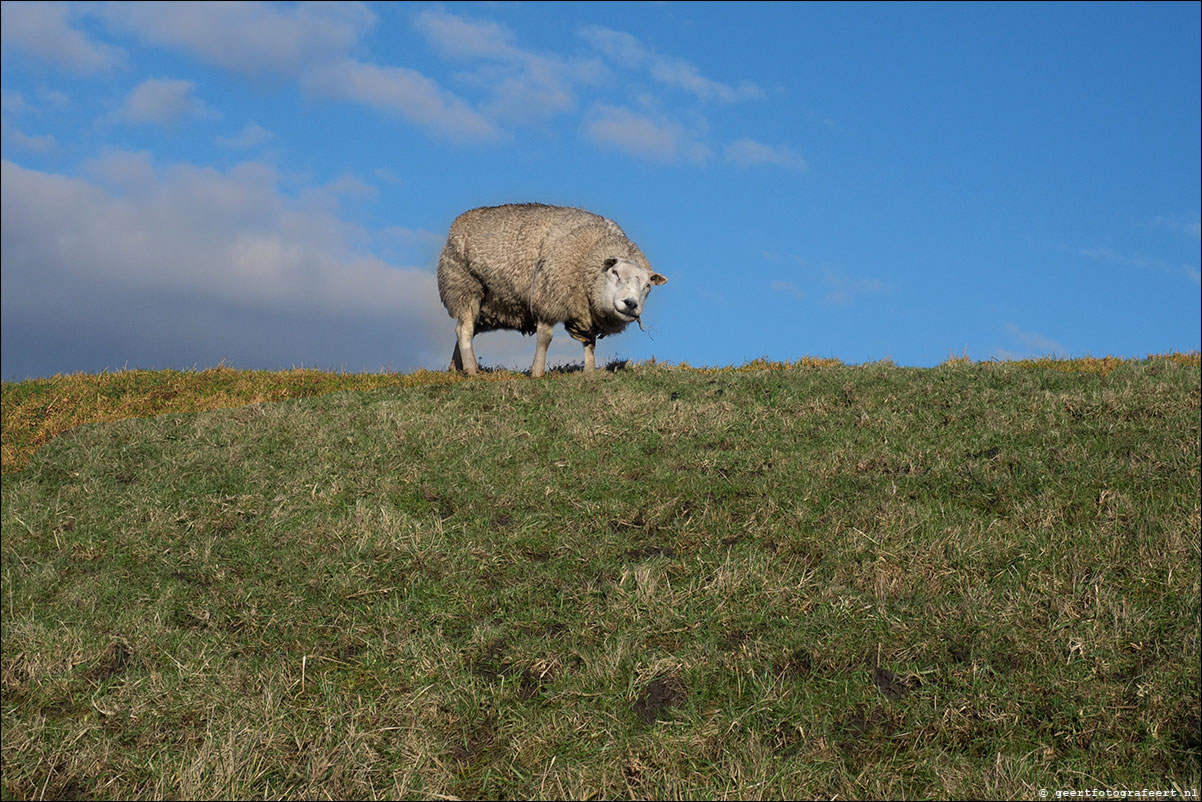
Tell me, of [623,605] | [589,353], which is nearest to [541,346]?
[589,353]

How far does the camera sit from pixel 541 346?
18797 mm

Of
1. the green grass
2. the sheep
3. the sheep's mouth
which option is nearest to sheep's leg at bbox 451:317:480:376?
the sheep

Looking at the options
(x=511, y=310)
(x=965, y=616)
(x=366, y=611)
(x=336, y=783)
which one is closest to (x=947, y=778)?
(x=965, y=616)

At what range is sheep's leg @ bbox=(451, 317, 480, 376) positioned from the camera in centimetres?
2056

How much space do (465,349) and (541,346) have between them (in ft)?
8.64

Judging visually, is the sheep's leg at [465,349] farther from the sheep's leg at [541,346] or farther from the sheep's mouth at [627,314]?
the sheep's mouth at [627,314]

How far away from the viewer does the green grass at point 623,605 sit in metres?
7.20

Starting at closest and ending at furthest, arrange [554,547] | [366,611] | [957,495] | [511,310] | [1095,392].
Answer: [366,611] → [554,547] → [957,495] → [1095,392] → [511,310]

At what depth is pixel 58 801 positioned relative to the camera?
7422 millimetres

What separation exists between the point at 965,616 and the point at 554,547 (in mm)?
4184

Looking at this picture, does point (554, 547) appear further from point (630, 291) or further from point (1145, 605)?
point (630, 291)

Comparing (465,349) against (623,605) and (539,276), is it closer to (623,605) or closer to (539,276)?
(539,276)

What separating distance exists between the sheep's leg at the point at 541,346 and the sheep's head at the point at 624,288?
1.41 m

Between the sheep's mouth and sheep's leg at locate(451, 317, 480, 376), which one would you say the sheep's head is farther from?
sheep's leg at locate(451, 317, 480, 376)
